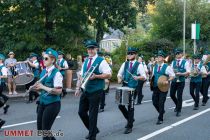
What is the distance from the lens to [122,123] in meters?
11.6

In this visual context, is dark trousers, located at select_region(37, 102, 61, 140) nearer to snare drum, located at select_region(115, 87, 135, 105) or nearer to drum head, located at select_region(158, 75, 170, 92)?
snare drum, located at select_region(115, 87, 135, 105)

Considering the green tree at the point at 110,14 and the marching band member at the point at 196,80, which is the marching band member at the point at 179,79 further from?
the green tree at the point at 110,14

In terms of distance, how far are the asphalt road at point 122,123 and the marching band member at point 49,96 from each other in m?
2.03

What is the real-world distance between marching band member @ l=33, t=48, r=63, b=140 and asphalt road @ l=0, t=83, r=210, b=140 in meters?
2.03

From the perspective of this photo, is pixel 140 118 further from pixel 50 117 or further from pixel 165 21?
pixel 165 21

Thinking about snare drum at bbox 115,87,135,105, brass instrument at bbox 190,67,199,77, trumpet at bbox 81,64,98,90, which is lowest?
snare drum at bbox 115,87,135,105

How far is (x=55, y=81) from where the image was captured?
299 inches

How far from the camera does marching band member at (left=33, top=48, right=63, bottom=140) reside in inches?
296

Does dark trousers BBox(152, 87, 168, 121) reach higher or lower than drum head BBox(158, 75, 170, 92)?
lower

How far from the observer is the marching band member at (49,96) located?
7508 millimetres

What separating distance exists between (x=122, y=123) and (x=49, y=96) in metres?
4.39

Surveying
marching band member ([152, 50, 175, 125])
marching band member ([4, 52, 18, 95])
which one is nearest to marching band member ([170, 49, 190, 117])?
marching band member ([152, 50, 175, 125])

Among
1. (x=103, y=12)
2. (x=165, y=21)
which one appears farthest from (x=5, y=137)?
(x=165, y=21)

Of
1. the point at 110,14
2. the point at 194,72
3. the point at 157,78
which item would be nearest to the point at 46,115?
the point at 157,78
